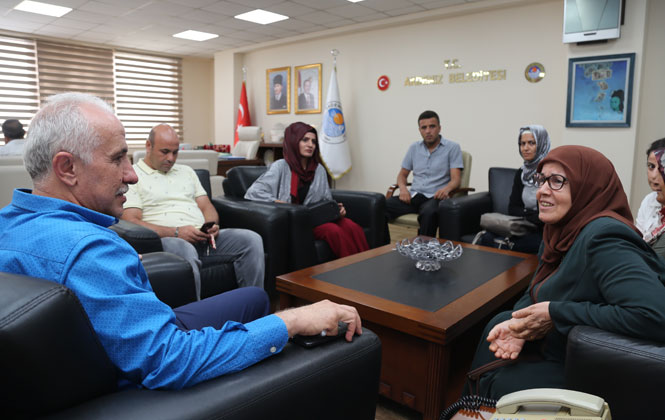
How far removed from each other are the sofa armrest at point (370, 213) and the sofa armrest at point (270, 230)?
0.80m

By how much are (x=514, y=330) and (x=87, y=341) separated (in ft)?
3.46

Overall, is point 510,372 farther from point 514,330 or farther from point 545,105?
point 545,105

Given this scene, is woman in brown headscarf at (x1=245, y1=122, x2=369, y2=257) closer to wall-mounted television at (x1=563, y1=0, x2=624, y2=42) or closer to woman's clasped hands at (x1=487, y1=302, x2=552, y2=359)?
woman's clasped hands at (x1=487, y1=302, x2=552, y2=359)

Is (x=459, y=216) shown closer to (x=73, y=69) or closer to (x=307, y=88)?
(x=307, y=88)

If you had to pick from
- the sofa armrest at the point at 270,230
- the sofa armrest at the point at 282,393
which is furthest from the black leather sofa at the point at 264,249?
the sofa armrest at the point at 282,393

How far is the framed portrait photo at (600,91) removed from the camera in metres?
3.98

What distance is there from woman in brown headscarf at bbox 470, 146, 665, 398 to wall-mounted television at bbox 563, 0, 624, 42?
130 inches

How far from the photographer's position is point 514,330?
125 cm

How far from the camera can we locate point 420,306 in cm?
163

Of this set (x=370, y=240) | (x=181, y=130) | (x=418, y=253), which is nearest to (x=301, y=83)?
(x=181, y=130)

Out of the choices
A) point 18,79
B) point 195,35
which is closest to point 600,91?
point 195,35

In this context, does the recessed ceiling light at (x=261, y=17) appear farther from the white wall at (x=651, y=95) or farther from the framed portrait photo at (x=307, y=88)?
the white wall at (x=651, y=95)

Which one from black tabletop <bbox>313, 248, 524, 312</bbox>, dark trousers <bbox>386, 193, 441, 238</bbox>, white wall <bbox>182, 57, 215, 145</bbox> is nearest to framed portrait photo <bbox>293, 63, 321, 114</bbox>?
white wall <bbox>182, 57, 215, 145</bbox>

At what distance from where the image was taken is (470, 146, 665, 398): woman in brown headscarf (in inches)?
40.6
